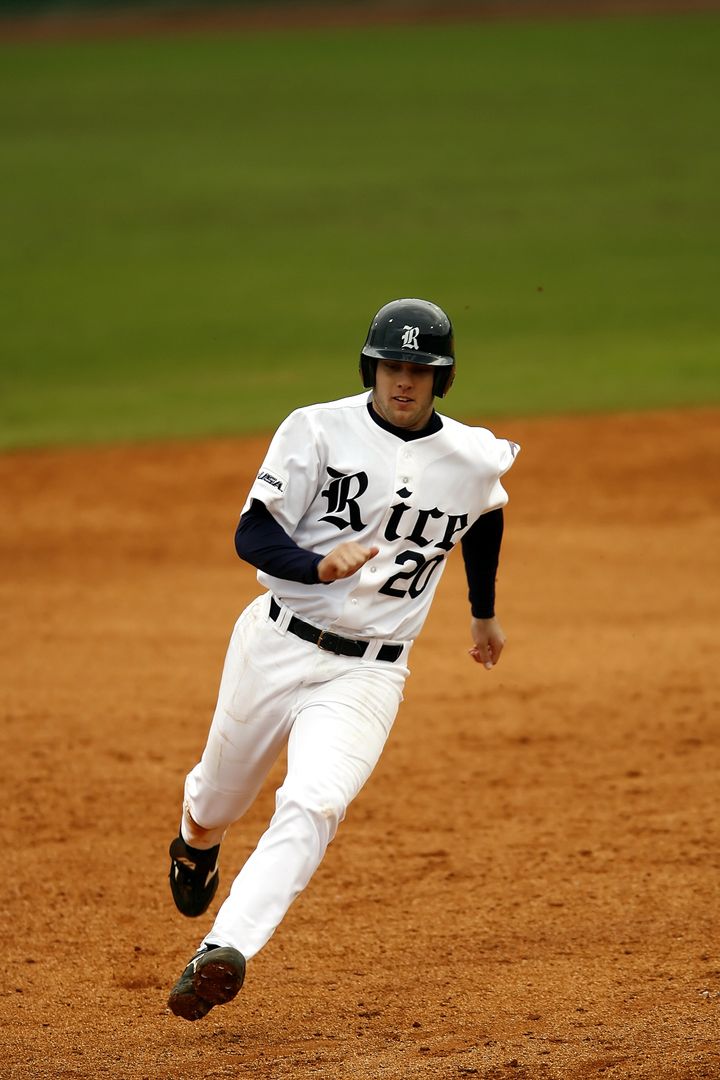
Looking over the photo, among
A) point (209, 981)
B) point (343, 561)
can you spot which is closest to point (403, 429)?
point (343, 561)

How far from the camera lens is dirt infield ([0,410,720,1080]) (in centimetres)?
456

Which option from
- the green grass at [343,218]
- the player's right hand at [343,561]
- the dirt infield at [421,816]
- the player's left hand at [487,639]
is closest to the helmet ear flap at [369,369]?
the player's right hand at [343,561]

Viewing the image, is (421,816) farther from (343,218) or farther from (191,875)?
(343,218)

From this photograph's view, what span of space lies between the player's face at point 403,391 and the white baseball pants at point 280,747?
29.1 inches

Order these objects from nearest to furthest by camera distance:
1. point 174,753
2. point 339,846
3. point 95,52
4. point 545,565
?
1. point 339,846
2. point 174,753
3. point 545,565
4. point 95,52

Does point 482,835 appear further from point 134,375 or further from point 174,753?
point 134,375

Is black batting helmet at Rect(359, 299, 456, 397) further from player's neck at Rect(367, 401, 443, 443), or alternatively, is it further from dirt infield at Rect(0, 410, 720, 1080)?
dirt infield at Rect(0, 410, 720, 1080)

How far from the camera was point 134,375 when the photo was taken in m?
15.0

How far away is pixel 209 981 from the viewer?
386 centimetres

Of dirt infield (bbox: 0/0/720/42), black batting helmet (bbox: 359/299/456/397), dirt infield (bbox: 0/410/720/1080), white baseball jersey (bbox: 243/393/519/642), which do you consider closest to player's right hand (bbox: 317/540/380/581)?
white baseball jersey (bbox: 243/393/519/642)

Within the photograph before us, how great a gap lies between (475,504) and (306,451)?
596 millimetres

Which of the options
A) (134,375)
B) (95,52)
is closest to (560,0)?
(95,52)

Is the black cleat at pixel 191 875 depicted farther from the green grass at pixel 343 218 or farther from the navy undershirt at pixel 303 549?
the green grass at pixel 343 218

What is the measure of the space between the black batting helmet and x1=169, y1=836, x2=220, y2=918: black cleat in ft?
6.12
